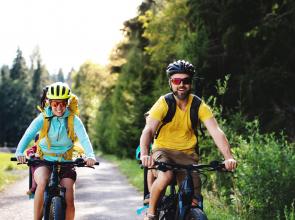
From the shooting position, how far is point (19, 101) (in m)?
88.8

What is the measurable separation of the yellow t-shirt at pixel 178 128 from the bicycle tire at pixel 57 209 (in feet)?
4.02

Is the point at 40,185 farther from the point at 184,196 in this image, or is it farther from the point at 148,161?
the point at 184,196

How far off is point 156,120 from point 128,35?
30.4 meters

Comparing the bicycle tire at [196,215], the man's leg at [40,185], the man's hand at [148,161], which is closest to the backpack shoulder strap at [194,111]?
the man's hand at [148,161]

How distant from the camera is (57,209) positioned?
5.70m

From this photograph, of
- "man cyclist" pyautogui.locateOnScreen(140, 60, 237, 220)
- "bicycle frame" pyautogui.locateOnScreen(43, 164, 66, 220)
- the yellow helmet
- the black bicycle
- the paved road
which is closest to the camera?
Result: the black bicycle

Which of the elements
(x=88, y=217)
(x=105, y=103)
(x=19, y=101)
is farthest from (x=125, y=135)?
(x=19, y=101)

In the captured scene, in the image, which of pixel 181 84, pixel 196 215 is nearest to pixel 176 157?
pixel 181 84

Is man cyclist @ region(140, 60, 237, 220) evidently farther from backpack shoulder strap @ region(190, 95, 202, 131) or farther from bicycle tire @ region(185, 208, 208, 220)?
bicycle tire @ region(185, 208, 208, 220)

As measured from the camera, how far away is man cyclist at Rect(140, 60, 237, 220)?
219 inches

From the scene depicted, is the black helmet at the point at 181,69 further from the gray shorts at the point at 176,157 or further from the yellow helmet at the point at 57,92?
the yellow helmet at the point at 57,92

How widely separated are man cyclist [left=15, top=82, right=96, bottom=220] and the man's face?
122cm

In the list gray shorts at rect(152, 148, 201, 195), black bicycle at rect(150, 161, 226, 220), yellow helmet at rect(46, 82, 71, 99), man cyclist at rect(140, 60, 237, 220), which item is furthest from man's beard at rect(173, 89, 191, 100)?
yellow helmet at rect(46, 82, 71, 99)

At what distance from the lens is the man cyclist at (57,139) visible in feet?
19.6
